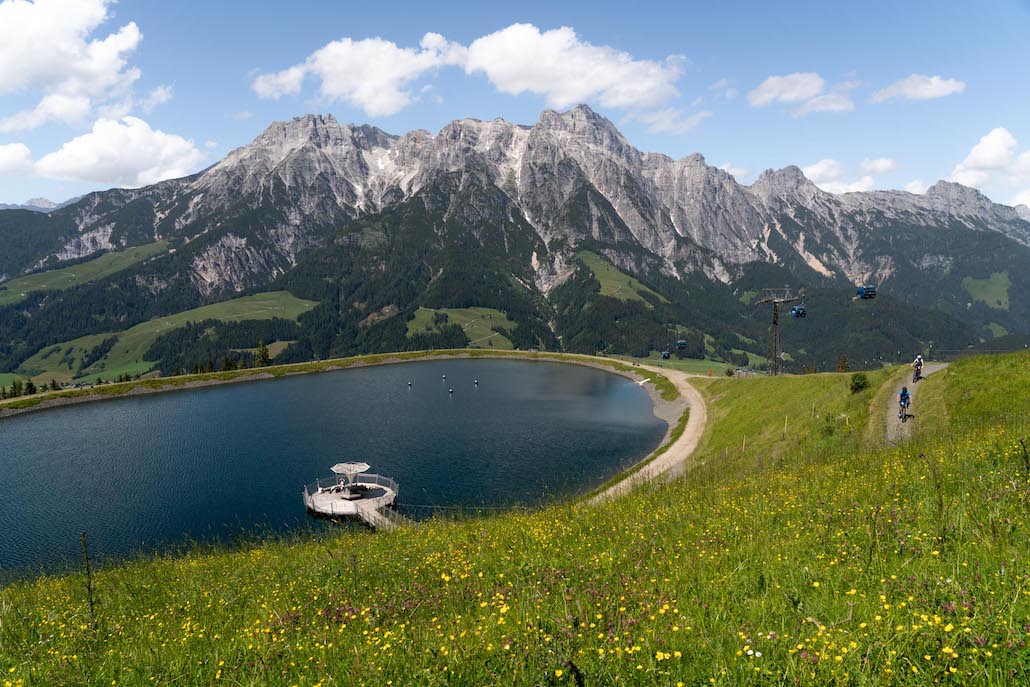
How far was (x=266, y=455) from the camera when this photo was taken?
9231cm

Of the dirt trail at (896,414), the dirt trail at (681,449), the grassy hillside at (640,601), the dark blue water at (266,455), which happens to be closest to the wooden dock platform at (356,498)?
the dark blue water at (266,455)

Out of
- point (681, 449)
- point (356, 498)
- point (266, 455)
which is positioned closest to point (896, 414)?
point (681, 449)

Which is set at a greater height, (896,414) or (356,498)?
(896,414)

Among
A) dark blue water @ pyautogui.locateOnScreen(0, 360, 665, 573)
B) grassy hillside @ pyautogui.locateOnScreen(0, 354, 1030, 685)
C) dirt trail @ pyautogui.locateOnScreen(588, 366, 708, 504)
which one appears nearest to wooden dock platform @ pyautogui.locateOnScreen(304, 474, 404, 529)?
dark blue water @ pyautogui.locateOnScreen(0, 360, 665, 573)

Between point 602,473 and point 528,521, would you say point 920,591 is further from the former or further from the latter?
point 602,473

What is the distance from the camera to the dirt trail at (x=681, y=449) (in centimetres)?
5475

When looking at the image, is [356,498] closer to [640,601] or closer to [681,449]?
[681,449]

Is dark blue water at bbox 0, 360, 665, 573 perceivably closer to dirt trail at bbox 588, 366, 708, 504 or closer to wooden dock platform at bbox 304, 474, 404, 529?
wooden dock platform at bbox 304, 474, 404, 529

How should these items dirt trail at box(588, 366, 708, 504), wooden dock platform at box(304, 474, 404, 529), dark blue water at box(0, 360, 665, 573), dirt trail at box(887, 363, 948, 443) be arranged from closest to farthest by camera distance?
1. dirt trail at box(887, 363, 948, 443)
2. dirt trail at box(588, 366, 708, 504)
3. wooden dock platform at box(304, 474, 404, 529)
4. dark blue water at box(0, 360, 665, 573)

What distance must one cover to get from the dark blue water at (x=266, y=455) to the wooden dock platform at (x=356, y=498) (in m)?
2.27

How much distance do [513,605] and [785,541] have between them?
7.36 m

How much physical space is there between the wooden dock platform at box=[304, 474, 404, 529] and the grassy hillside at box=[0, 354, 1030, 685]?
4142cm

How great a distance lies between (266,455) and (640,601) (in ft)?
318

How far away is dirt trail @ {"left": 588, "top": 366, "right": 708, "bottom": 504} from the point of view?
5475 centimetres
